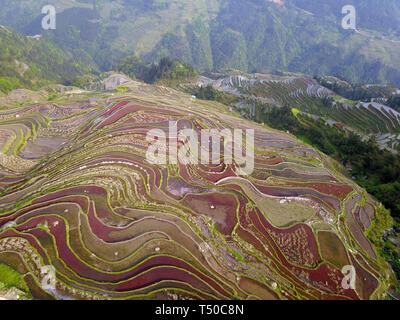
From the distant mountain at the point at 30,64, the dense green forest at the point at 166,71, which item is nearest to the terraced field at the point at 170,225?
the dense green forest at the point at 166,71

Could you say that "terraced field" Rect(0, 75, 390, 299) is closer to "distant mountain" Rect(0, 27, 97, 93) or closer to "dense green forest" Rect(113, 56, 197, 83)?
"dense green forest" Rect(113, 56, 197, 83)

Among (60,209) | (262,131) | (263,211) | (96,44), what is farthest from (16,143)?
(96,44)

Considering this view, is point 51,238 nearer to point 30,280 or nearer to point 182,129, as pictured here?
point 30,280

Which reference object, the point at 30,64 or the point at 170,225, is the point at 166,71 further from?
the point at 170,225

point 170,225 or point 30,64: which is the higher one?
point 170,225

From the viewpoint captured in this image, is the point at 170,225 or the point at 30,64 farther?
the point at 30,64


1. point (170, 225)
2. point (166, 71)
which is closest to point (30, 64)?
point (166, 71)
